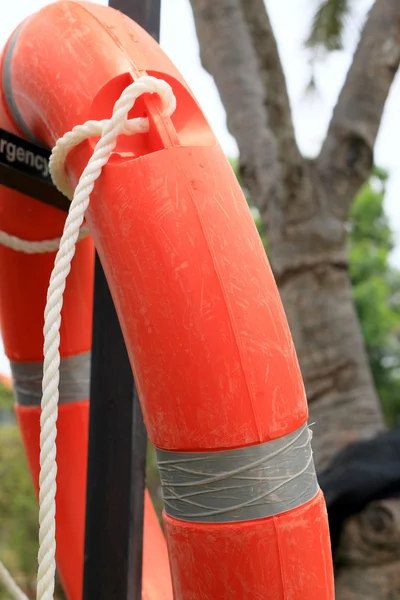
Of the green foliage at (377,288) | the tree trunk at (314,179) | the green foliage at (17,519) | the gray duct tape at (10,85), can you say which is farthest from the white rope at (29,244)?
the green foliage at (377,288)

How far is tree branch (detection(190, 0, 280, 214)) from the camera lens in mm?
2373

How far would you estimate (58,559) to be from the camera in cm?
128

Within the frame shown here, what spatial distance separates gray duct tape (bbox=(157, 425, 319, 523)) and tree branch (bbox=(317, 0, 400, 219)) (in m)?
1.77

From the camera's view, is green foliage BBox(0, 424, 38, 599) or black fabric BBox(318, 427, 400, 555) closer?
black fabric BBox(318, 427, 400, 555)

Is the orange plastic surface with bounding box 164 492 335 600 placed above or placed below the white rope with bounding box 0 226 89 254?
below

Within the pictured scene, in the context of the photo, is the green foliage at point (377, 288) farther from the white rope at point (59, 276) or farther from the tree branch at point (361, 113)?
the white rope at point (59, 276)

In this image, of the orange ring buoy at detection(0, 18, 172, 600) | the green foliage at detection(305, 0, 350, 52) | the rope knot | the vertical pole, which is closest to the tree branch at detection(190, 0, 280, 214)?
the orange ring buoy at detection(0, 18, 172, 600)

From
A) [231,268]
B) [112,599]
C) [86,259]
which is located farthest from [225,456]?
[86,259]

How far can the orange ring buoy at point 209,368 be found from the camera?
72 centimetres

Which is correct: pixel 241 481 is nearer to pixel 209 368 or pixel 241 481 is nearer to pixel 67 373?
pixel 209 368

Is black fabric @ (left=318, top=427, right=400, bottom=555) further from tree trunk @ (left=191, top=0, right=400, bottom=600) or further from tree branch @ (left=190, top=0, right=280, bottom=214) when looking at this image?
tree branch @ (left=190, top=0, right=280, bottom=214)

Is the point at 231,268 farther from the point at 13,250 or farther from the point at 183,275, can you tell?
the point at 13,250

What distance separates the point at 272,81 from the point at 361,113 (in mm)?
319

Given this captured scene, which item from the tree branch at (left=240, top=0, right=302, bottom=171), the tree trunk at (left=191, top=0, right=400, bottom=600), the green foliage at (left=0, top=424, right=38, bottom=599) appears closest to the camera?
the tree trunk at (left=191, top=0, right=400, bottom=600)
